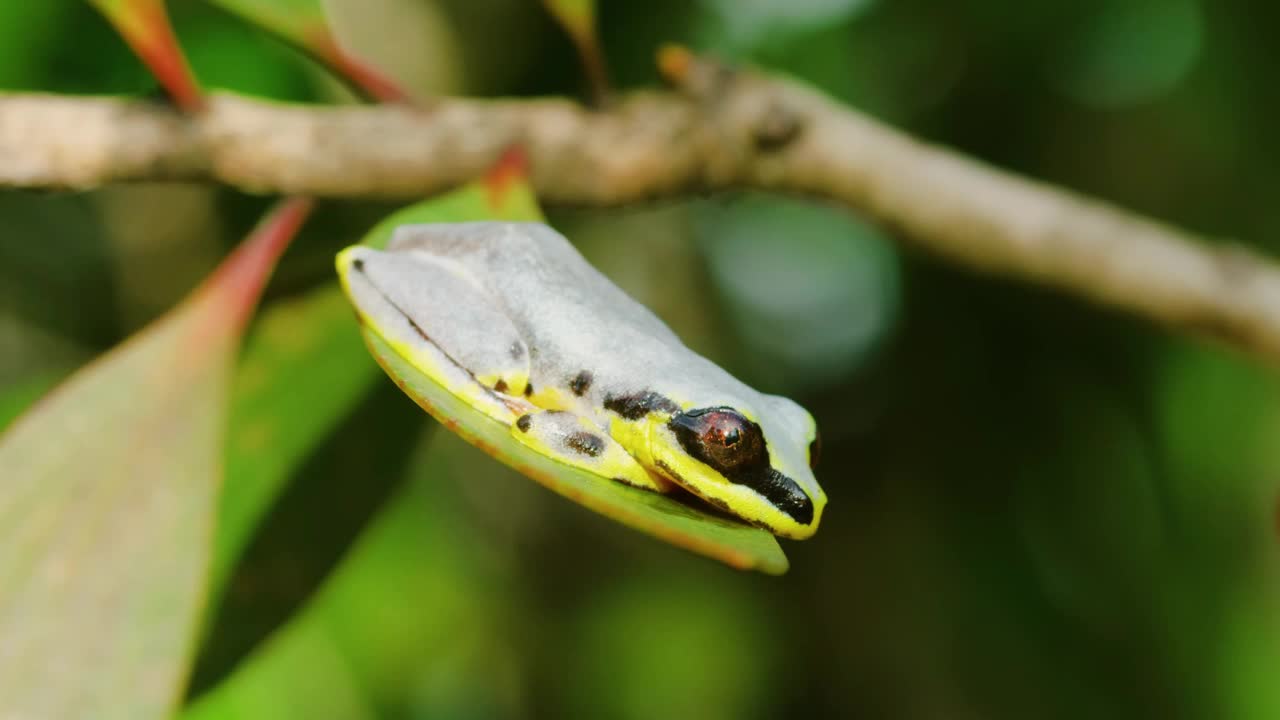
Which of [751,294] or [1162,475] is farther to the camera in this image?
[751,294]

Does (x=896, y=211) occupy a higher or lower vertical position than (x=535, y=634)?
higher

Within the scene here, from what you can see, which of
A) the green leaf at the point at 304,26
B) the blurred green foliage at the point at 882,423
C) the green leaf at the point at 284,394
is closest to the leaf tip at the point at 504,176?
the green leaf at the point at 284,394

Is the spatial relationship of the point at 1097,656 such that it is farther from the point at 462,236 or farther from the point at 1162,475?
the point at 462,236

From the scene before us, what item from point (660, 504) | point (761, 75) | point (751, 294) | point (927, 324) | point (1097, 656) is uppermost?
point (761, 75)

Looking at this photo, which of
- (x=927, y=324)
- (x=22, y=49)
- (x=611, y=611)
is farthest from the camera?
(x=611, y=611)

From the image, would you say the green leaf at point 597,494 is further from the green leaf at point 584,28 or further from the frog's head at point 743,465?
the green leaf at point 584,28

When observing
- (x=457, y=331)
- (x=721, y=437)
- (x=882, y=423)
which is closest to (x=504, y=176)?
(x=457, y=331)

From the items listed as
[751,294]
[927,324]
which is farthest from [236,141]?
[751,294]
